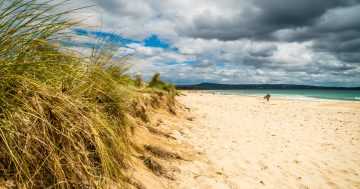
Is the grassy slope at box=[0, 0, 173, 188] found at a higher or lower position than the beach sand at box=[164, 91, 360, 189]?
higher

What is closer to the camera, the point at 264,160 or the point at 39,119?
the point at 39,119

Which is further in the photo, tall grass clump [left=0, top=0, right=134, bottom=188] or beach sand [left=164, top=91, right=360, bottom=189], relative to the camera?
beach sand [left=164, top=91, right=360, bottom=189]

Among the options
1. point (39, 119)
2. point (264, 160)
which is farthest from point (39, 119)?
point (264, 160)

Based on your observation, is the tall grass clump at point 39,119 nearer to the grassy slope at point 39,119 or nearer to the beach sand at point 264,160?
the grassy slope at point 39,119

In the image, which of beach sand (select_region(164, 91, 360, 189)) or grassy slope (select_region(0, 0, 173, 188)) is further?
beach sand (select_region(164, 91, 360, 189))

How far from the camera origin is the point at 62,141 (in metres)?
1.90

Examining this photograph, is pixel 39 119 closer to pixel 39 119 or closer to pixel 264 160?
pixel 39 119

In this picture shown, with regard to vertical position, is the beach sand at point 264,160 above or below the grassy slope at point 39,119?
below

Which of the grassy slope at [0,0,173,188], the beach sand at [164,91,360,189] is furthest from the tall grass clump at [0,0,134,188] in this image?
the beach sand at [164,91,360,189]

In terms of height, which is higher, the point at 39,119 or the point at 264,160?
the point at 39,119

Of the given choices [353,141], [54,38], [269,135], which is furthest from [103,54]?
[353,141]

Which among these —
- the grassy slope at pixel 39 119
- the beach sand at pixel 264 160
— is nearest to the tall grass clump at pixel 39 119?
the grassy slope at pixel 39 119

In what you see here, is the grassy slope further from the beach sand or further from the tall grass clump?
the beach sand

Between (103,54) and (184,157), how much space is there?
2.23 metres
